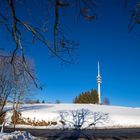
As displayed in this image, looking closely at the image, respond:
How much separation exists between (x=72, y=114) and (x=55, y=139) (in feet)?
92.1

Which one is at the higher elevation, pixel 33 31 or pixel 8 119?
pixel 8 119

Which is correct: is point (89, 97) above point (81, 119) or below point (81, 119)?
above

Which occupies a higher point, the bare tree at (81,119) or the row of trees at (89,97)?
the row of trees at (89,97)

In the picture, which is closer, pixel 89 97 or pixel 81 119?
pixel 81 119

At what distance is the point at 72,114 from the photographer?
51.2 m

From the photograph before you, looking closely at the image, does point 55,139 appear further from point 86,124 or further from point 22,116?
point 22,116

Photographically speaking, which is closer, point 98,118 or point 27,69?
point 27,69

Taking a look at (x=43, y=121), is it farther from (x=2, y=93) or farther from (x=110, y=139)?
(x=110, y=139)

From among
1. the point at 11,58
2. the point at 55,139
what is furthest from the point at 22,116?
the point at 11,58

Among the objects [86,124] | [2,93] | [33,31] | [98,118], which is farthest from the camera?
[98,118]

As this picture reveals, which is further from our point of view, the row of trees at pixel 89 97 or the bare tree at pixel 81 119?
the row of trees at pixel 89 97

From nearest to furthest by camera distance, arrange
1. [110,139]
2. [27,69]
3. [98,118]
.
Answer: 1. [27,69]
2. [110,139]
3. [98,118]

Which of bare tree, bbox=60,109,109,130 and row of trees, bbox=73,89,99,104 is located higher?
row of trees, bbox=73,89,99,104

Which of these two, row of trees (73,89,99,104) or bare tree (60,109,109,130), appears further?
row of trees (73,89,99,104)
